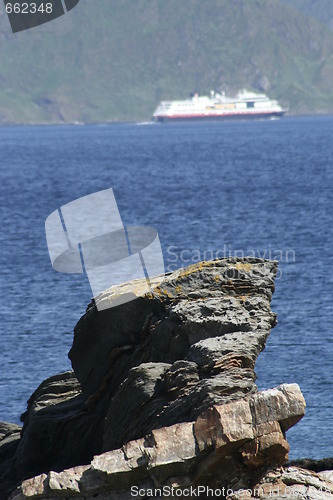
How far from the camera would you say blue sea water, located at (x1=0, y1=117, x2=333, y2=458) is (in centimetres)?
2450

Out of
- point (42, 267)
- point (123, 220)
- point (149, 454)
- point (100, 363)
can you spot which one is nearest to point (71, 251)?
point (42, 267)

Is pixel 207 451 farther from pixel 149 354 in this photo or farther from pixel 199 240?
pixel 199 240

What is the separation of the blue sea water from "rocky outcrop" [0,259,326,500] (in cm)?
643

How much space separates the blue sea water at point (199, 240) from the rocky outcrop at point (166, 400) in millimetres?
6428

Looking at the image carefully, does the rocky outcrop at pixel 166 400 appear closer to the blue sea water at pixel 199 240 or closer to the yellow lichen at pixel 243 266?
the yellow lichen at pixel 243 266

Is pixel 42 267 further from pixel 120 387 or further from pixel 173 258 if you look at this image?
pixel 120 387

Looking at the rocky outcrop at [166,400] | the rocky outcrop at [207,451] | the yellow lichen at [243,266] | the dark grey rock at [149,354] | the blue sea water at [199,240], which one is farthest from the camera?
the blue sea water at [199,240]

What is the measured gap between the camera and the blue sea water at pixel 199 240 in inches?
965

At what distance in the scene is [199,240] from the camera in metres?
46.9

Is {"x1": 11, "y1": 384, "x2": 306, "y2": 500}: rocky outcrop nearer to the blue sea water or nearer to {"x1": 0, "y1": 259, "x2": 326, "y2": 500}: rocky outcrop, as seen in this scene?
{"x1": 0, "y1": 259, "x2": 326, "y2": 500}: rocky outcrop

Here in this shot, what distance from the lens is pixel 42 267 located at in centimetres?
4031

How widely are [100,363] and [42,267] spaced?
26775mm

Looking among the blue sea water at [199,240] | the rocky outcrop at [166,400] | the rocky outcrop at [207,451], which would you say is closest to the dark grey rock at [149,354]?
the rocky outcrop at [166,400]

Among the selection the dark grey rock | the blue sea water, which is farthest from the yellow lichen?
A: the blue sea water
